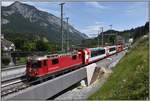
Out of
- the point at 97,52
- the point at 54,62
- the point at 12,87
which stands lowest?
the point at 12,87

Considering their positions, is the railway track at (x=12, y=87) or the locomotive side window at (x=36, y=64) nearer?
the railway track at (x=12, y=87)

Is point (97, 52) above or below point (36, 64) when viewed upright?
above

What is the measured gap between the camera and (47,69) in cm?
2478

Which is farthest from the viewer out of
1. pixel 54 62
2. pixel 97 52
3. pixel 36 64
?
pixel 97 52

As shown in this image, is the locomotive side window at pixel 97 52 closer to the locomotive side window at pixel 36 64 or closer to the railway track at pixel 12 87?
the locomotive side window at pixel 36 64

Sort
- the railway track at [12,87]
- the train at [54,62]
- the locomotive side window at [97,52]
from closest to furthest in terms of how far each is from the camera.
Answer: the railway track at [12,87] → the train at [54,62] → the locomotive side window at [97,52]

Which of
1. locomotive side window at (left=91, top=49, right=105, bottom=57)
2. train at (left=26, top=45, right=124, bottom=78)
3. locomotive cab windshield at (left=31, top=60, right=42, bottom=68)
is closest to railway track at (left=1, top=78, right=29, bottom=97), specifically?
train at (left=26, top=45, right=124, bottom=78)

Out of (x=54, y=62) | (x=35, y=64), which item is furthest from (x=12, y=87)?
(x=54, y=62)

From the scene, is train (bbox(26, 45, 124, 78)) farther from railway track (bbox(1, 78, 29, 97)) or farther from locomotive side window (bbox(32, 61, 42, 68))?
railway track (bbox(1, 78, 29, 97))

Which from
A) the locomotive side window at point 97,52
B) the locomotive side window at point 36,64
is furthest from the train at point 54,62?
the locomotive side window at point 97,52

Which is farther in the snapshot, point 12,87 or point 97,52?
point 97,52

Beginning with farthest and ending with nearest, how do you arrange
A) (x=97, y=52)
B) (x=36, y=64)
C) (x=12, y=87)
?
1. (x=97, y=52)
2. (x=36, y=64)
3. (x=12, y=87)

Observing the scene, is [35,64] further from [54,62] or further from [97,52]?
[97,52]

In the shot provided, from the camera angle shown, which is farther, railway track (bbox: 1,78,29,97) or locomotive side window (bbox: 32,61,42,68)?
locomotive side window (bbox: 32,61,42,68)
